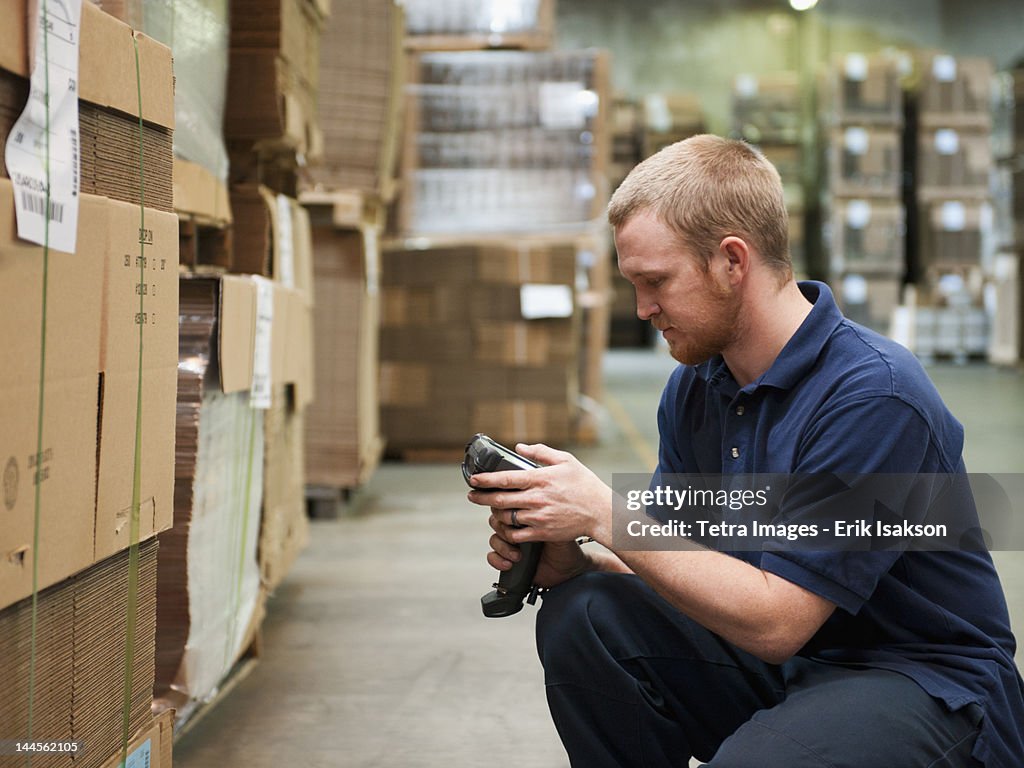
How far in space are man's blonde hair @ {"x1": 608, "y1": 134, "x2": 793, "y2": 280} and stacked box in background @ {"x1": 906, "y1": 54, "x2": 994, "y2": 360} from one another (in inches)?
483

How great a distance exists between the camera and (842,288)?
13711mm

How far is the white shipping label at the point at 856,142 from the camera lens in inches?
533

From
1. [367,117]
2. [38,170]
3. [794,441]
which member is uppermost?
[367,117]

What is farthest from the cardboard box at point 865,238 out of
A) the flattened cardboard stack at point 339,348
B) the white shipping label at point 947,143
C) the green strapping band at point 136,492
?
the green strapping band at point 136,492

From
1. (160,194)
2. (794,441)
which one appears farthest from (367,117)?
(794,441)

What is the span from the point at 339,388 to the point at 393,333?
6.32ft

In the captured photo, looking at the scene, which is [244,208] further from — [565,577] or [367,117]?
[367,117]

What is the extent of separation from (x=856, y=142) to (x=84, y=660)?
13.1m

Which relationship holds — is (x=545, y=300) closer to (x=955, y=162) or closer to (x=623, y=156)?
(x=955, y=162)

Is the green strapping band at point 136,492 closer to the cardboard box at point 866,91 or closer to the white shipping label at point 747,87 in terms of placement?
the cardboard box at point 866,91

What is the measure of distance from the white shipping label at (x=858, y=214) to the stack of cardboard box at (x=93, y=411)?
12.6 meters

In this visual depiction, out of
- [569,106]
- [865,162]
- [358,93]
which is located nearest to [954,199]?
[865,162]

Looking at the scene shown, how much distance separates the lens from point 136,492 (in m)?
1.83

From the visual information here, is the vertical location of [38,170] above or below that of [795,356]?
above
